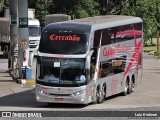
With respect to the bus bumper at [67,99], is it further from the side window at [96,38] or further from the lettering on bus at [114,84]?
the lettering on bus at [114,84]

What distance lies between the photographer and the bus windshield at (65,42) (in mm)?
25031

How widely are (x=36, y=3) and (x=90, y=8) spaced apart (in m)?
6.55

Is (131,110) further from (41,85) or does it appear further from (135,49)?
(135,49)

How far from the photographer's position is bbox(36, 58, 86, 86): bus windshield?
2472 cm

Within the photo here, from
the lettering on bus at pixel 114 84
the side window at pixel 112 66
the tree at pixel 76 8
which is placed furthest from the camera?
the tree at pixel 76 8

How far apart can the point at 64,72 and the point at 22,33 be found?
1339 cm

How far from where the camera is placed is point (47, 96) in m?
24.9

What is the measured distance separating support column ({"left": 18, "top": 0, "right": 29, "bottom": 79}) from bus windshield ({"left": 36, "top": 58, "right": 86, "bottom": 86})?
12.1 meters

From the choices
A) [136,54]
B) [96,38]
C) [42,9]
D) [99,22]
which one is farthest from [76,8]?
[96,38]

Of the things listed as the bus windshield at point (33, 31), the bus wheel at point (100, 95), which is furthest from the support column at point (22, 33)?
the bus windshield at point (33, 31)

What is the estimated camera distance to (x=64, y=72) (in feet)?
Result: 81.3

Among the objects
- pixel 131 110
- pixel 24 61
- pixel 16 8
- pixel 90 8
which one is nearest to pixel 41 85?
pixel 131 110

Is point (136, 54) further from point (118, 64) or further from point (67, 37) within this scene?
point (67, 37)

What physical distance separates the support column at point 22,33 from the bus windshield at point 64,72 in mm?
12121
